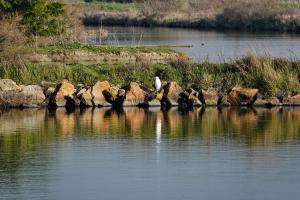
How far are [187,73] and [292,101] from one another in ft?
13.7

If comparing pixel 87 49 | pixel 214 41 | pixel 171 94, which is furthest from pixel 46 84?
pixel 214 41

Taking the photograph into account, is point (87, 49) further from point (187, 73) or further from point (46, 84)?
point (46, 84)

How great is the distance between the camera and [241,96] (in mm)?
40188

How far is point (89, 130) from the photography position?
1374 inches

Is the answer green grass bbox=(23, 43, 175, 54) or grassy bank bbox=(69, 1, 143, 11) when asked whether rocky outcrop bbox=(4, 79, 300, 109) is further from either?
grassy bank bbox=(69, 1, 143, 11)

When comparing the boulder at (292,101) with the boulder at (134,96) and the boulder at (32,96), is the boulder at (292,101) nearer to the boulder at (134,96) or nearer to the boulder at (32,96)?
the boulder at (134,96)

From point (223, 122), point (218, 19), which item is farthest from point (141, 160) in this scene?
point (218, 19)

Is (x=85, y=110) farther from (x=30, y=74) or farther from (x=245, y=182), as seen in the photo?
(x=245, y=182)

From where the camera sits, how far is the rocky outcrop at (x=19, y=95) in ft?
130

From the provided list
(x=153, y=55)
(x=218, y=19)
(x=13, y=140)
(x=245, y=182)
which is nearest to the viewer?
(x=245, y=182)

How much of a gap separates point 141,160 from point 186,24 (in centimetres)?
6547

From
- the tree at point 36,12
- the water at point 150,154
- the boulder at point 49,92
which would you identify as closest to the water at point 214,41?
the tree at point 36,12

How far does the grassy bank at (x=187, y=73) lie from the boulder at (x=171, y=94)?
1.21 metres

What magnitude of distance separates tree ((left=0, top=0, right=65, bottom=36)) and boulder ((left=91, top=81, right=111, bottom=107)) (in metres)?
13.6
